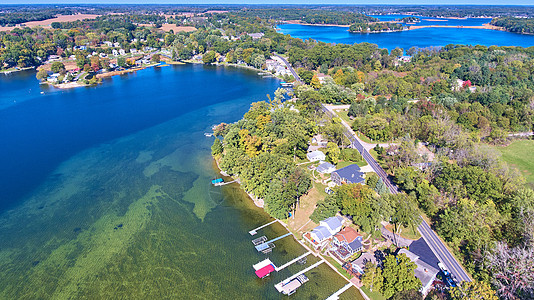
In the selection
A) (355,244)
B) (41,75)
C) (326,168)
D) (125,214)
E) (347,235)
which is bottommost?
(125,214)

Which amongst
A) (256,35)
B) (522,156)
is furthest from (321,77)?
(256,35)

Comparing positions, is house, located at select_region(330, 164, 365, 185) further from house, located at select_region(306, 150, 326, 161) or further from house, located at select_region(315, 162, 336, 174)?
house, located at select_region(306, 150, 326, 161)

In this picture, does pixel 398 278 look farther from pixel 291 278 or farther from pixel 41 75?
pixel 41 75

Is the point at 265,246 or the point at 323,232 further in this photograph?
the point at 323,232

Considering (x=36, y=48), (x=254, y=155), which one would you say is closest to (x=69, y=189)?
(x=254, y=155)

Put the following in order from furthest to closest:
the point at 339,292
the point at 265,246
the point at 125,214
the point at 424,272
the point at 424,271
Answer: the point at 125,214
the point at 265,246
the point at 339,292
the point at 424,271
the point at 424,272

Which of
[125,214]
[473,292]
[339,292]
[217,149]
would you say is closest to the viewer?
[473,292]
